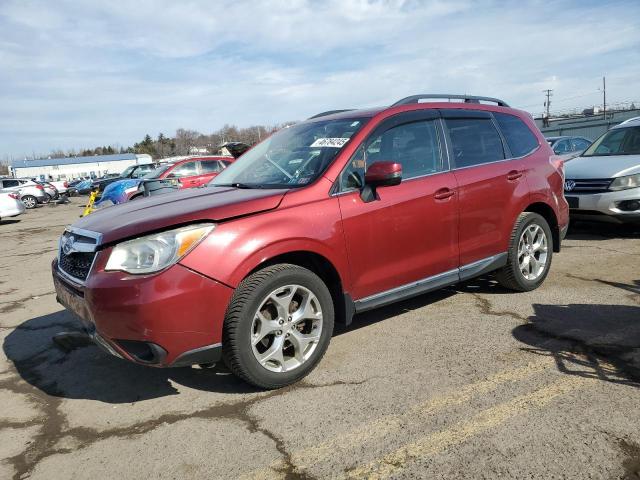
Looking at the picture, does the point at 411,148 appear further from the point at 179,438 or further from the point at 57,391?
the point at 57,391

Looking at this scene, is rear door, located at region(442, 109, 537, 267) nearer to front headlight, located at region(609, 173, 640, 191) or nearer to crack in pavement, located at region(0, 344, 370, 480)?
crack in pavement, located at region(0, 344, 370, 480)

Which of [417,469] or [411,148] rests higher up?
[411,148]

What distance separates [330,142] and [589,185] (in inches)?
202

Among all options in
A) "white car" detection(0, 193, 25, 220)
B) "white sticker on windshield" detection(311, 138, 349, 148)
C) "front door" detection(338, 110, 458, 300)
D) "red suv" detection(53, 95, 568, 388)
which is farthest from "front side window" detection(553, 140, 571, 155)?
"white car" detection(0, 193, 25, 220)

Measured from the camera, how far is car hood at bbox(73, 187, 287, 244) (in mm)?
2963

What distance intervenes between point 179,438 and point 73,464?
54 cm

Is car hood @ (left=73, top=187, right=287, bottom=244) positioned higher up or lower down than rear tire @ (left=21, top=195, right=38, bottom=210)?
higher up

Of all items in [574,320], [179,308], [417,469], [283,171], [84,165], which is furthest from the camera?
[84,165]

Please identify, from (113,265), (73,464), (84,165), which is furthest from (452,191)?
(84,165)

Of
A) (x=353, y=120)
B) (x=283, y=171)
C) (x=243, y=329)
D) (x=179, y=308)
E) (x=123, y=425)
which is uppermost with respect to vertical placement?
(x=353, y=120)

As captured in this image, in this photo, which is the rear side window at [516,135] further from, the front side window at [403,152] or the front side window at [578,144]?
the front side window at [578,144]

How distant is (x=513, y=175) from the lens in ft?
15.2

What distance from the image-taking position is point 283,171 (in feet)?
12.7

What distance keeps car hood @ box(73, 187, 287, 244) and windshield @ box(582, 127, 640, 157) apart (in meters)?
6.89
